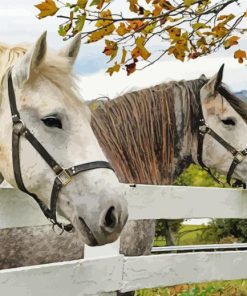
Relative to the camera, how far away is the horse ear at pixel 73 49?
3.89m

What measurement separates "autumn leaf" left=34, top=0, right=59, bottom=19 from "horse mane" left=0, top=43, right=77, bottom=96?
1487 millimetres

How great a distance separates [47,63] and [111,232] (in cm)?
97

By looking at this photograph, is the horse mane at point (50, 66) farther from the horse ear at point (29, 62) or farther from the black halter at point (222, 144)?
the black halter at point (222, 144)

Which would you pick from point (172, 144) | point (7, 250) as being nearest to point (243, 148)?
point (172, 144)

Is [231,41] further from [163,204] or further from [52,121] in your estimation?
[52,121]

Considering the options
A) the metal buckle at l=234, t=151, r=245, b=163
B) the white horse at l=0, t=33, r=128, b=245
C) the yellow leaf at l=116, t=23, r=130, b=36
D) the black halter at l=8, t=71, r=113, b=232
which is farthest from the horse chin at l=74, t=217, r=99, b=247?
the metal buckle at l=234, t=151, r=245, b=163

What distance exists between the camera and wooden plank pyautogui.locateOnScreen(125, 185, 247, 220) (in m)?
4.73

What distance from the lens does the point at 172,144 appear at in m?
6.27

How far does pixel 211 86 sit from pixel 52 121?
3346mm

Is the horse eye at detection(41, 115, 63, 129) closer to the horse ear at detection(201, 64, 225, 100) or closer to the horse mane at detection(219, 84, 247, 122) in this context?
the horse ear at detection(201, 64, 225, 100)

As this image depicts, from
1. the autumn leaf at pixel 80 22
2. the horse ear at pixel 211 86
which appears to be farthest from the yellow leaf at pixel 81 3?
the horse ear at pixel 211 86

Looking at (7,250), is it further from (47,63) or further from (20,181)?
(47,63)

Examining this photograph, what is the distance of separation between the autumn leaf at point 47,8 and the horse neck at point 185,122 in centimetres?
164

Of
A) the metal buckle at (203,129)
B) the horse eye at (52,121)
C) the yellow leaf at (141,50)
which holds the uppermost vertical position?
the horse eye at (52,121)
